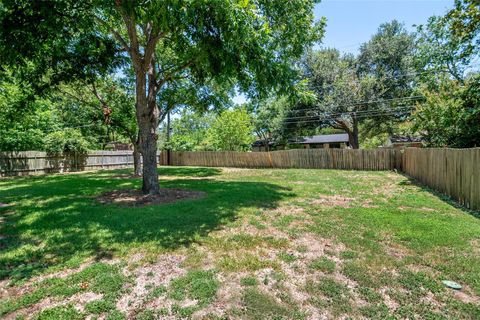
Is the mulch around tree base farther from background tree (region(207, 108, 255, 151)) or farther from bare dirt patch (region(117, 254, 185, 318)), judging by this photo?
background tree (region(207, 108, 255, 151))

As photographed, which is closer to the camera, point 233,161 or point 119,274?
point 119,274

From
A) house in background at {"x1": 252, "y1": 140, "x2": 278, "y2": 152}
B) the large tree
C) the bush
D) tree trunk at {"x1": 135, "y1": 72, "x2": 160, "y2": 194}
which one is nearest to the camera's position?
the large tree

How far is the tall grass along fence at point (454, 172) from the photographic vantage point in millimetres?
5316

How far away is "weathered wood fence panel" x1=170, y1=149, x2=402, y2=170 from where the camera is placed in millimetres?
14078

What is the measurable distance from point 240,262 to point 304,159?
46.3 feet

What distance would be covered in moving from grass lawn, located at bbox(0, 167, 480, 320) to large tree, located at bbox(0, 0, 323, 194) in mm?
2936

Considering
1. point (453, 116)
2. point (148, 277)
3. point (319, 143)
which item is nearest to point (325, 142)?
point (319, 143)

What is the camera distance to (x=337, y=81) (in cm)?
2105

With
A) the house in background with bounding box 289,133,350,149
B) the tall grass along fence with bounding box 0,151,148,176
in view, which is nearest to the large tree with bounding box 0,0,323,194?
the tall grass along fence with bounding box 0,151,148,176

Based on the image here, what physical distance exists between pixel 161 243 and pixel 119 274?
0.91m

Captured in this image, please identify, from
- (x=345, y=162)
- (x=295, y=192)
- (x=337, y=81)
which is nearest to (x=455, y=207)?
(x=295, y=192)

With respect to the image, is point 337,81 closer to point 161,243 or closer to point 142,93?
point 142,93

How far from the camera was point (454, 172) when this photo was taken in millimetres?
6277

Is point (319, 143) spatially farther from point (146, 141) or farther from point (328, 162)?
point (146, 141)
